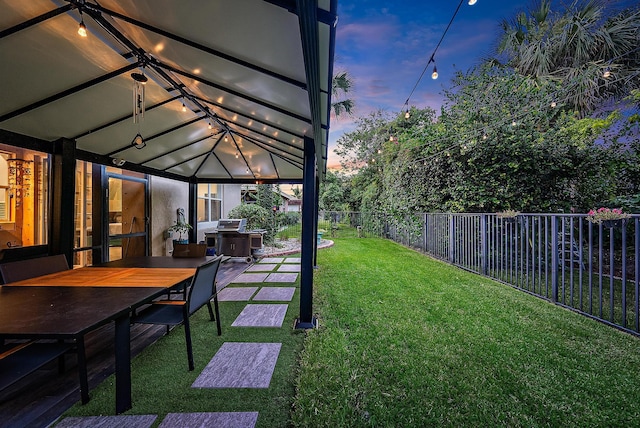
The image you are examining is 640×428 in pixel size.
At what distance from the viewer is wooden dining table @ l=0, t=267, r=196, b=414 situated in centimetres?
142

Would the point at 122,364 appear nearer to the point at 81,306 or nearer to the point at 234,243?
the point at 81,306

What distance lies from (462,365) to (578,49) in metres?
9.66

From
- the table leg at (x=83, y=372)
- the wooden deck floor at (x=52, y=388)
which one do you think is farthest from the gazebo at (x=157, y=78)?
the table leg at (x=83, y=372)

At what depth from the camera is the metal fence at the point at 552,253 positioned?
3.15 metres

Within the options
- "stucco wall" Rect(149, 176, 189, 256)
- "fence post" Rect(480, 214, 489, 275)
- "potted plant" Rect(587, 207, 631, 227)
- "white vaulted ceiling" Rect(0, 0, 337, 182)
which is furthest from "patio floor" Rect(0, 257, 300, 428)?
"fence post" Rect(480, 214, 489, 275)

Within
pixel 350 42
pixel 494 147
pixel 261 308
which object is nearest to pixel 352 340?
pixel 261 308

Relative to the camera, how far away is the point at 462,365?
7.54 feet

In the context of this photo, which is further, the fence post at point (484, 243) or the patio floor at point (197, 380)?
the fence post at point (484, 243)

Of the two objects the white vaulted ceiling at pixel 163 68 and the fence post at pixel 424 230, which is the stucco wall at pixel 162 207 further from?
the fence post at pixel 424 230

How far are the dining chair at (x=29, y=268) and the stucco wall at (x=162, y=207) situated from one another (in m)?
3.61

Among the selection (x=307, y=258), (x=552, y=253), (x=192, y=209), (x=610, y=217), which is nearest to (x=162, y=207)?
(x=192, y=209)

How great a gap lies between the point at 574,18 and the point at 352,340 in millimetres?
10199

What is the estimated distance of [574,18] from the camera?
6.95 meters

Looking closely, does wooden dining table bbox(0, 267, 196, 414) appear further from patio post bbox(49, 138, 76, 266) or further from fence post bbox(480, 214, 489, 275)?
fence post bbox(480, 214, 489, 275)
